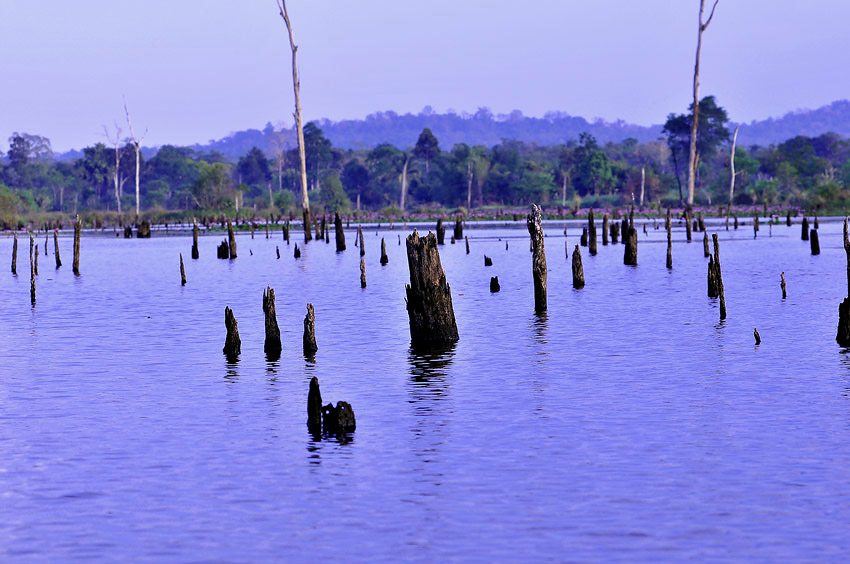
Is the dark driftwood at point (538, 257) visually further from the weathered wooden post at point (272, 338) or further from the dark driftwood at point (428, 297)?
the weathered wooden post at point (272, 338)

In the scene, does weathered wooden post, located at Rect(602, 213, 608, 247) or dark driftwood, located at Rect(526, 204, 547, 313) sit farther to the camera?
weathered wooden post, located at Rect(602, 213, 608, 247)

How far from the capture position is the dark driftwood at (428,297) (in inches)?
907

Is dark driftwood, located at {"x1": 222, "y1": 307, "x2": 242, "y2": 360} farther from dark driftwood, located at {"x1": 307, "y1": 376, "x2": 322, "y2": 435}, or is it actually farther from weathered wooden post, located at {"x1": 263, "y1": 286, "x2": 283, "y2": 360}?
dark driftwood, located at {"x1": 307, "y1": 376, "x2": 322, "y2": 435}

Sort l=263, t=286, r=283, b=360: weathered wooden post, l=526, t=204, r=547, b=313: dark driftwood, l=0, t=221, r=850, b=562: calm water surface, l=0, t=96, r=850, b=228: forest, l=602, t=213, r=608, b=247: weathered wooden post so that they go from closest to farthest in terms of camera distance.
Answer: l=0, t=221, r=850, b=562: calm water surface < l=263, t=286, r=283, b=360: weathered wooden post < l=526, t=204, r=547, b=313: dark driftwood < l=602, t=213, r=608, b=247: weathered wooden post < l=0, t=96, r=850, b=228: forest

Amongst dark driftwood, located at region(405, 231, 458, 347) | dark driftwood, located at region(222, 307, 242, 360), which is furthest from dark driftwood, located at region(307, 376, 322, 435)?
dark driftwood, located at region(222, 307, 242, 360)

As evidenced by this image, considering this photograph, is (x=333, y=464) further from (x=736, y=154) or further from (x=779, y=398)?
(x=736, y=154)

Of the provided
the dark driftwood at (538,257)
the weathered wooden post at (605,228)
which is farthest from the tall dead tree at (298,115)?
the dark driftwood at (538,257)

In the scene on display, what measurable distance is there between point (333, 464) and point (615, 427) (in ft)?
13.0

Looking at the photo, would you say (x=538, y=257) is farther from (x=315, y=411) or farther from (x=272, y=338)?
(x=315, y=411)

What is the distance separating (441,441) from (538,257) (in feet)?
52.6

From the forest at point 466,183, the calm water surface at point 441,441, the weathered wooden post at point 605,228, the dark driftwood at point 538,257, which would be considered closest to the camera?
the calm water surface at point 441,441

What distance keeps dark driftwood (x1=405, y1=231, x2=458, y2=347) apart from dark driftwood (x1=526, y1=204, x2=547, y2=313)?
488cm

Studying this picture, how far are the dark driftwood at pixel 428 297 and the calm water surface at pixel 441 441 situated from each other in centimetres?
54

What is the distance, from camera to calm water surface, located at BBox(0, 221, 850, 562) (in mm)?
11008
